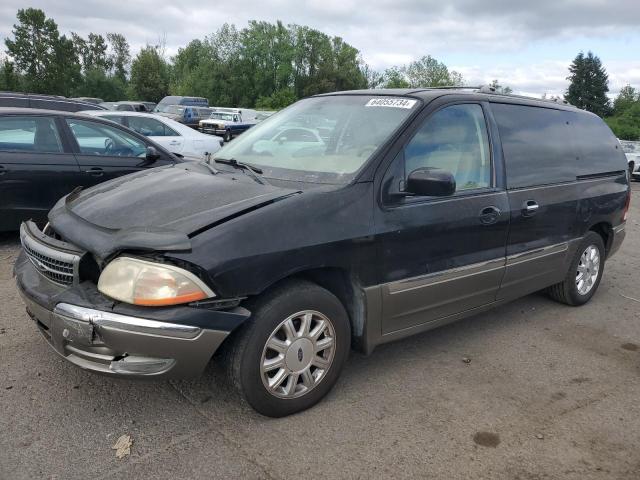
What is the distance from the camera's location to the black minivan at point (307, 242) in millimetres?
2707

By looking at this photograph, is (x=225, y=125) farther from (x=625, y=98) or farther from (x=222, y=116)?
(x=625, y=98)

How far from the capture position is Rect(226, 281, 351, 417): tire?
2883 mm

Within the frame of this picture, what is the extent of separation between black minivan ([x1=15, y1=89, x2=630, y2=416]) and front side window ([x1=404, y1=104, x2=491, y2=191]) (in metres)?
0.01

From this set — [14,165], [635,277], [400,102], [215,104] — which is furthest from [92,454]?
[215,104]

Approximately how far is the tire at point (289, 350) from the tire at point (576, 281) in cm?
274

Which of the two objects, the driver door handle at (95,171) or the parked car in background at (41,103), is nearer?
the driver door handle at (95,171)

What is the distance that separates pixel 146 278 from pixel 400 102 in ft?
6.84

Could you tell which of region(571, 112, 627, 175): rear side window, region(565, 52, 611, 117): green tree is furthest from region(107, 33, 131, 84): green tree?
region(571, 112, 627, 175): rear side window

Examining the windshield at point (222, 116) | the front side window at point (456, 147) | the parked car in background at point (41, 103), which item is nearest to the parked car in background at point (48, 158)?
the front side window at point (456, 147)

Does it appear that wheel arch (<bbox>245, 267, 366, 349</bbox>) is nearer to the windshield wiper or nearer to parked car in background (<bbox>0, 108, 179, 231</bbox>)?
the windshield wiper

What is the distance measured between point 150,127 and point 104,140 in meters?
4.65

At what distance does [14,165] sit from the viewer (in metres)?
5.96

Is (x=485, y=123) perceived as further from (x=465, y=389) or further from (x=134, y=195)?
(x=134, y=195)

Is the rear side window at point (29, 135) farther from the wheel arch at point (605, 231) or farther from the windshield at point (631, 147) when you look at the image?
the windshield at point (631, 147)
